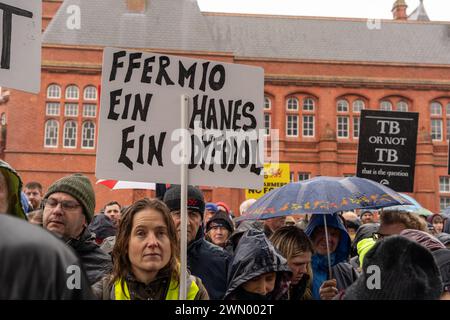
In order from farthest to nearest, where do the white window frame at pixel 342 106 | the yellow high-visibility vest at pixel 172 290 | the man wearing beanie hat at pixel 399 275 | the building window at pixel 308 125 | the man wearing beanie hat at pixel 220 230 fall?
the white window frame at pixel 342 106 → the building window at pixel 308 125 → the man wearing beanie hat at pixel 220 230 → the yellow high-visibility vest at pixel 172 290 → the man wearing beanie hat at pixel 399 275

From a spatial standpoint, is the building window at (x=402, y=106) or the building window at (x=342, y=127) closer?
the building window at (x=402, y=106)

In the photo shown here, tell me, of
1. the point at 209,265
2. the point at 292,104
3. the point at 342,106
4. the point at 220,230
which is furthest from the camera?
the point at 342,106

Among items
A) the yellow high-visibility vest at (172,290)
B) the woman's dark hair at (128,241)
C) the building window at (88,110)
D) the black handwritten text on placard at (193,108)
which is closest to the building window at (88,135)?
the building window at (88,110)

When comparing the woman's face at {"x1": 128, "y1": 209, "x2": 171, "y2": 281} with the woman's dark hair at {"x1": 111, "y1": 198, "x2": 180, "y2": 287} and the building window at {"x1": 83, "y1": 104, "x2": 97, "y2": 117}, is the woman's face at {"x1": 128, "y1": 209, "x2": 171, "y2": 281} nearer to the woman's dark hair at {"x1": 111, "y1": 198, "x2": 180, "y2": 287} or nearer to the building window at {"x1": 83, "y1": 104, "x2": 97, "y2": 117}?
the woman's dark hair at {"x1": 111, "y1": 198, "x2": 180, "y2": 287}

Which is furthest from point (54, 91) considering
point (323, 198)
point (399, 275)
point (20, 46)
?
point (399, 275)

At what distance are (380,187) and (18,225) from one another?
3.58 m

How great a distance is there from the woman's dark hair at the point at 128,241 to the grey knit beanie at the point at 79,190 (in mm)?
617

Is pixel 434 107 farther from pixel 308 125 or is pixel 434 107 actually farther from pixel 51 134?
pixel 51 134

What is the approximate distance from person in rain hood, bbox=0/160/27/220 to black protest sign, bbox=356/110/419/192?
4.67 metres

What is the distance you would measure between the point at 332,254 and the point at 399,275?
7.45 ft

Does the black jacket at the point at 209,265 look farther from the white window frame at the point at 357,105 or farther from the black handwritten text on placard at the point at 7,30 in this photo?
the white window frame at the point at 357,105

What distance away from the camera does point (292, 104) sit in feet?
98.8

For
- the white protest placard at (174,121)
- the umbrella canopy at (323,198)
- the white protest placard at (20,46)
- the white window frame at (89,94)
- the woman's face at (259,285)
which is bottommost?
the woman's face at (259,285)

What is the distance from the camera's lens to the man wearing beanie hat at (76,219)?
3.30 metres
